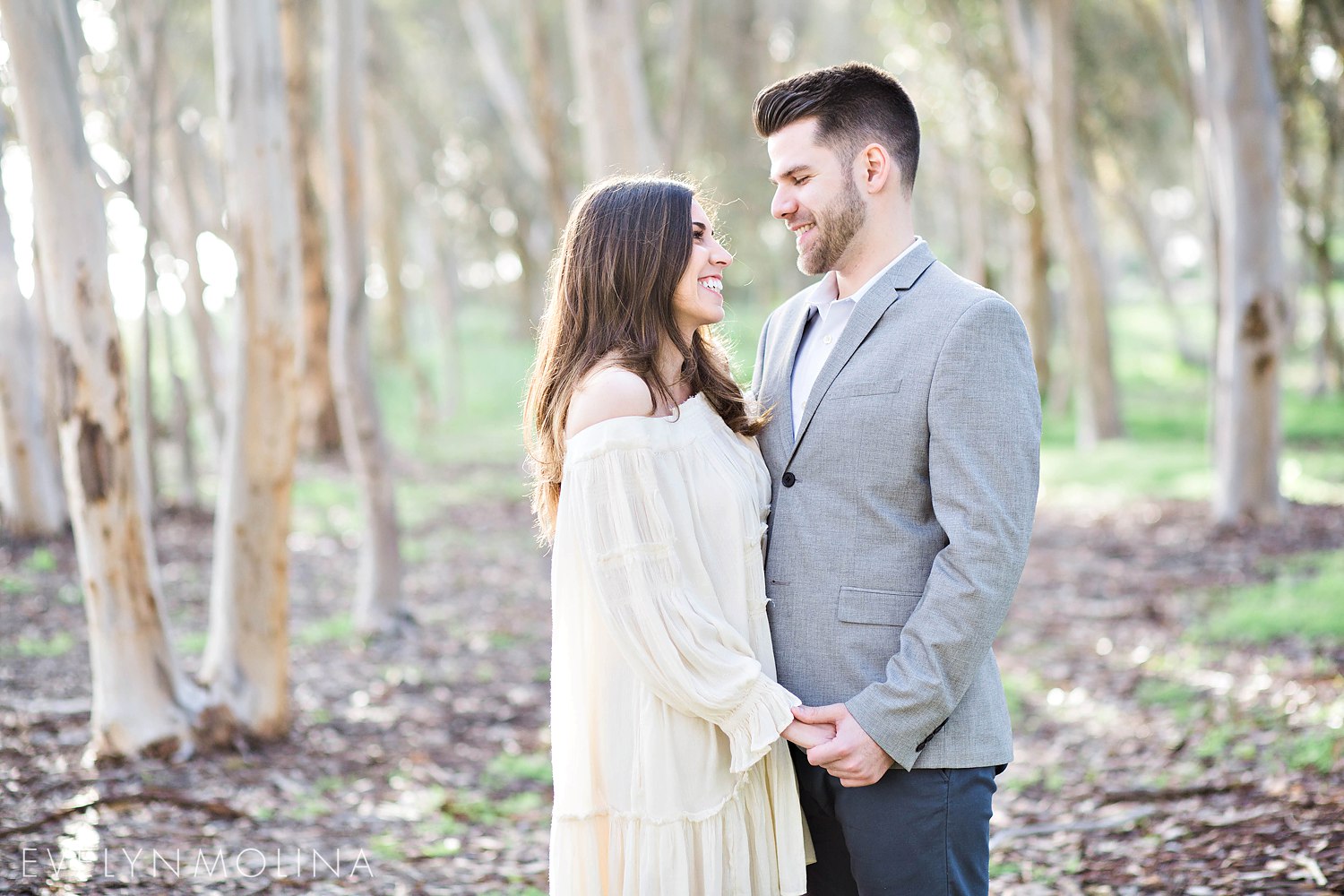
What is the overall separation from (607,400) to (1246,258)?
8.76 m

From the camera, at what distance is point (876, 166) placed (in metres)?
2.66

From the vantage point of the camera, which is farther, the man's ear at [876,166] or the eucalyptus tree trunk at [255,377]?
the eucalyptus tree trunk at [255,377]

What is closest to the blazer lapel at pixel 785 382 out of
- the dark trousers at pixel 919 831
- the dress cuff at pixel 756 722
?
the dress cuff at pixel 756 722

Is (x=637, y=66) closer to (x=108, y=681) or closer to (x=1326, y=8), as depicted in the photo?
(x=108, y=681)

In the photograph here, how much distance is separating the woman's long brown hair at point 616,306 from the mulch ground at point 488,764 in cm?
214

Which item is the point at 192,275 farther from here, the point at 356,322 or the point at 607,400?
the point at 607,400

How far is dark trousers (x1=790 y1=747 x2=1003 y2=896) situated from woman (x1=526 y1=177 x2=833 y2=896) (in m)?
0.15

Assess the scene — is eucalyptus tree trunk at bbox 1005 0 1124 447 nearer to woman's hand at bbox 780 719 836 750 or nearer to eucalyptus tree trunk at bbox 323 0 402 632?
eucalyptus tree trunk at bbox 323 0 402 632

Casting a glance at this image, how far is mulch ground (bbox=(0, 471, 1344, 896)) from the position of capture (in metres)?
3.97

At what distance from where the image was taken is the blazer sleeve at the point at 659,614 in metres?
2.44

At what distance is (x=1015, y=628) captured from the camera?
799 cm

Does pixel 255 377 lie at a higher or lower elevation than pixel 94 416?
higher

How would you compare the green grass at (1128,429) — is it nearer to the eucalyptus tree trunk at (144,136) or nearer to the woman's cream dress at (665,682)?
the woman's cream dress at (665,682)

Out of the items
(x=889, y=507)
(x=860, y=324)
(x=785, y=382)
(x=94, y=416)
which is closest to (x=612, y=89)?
(x=94, y=416)
